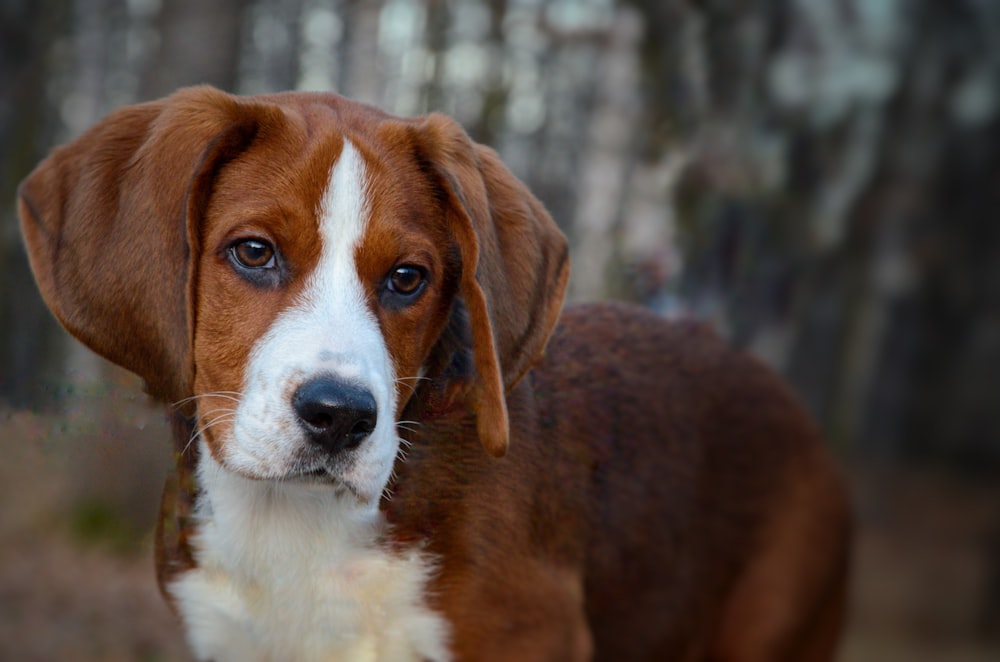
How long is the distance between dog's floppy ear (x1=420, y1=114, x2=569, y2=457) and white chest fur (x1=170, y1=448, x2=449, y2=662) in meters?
0.45

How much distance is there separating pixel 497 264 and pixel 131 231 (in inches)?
36.2

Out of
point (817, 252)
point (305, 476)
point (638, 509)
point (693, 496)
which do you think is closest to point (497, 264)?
point (305, 476)

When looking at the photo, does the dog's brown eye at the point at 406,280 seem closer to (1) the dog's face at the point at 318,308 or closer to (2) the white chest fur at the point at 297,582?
(1) the dog's face at the point at 318,308

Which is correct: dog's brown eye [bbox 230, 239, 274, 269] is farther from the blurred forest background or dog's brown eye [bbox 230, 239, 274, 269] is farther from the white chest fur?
the blurred forest background

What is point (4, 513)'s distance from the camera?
671 centimetres

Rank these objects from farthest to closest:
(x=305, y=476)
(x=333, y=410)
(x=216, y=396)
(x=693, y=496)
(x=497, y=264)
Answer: (x=693, y=496) → (x=497, y=264) → (x=216, y=396) → (x=305, y=476) → (x=333, y=410)

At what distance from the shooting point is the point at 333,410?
262 centimetres

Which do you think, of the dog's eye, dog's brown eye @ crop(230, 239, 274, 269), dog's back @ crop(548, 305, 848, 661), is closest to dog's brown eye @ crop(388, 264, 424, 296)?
the dog's eye

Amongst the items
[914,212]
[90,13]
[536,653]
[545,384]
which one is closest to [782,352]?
[914,212]

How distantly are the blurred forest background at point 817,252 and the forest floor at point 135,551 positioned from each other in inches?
0.8

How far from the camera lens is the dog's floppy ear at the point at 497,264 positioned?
291 cm

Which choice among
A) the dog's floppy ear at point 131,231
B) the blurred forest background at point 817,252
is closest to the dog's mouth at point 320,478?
the dog's floppy ear at point 131,231

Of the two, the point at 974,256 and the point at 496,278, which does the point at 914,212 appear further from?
the point at 496,278

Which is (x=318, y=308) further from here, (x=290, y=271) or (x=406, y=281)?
(x=406, y=281)
